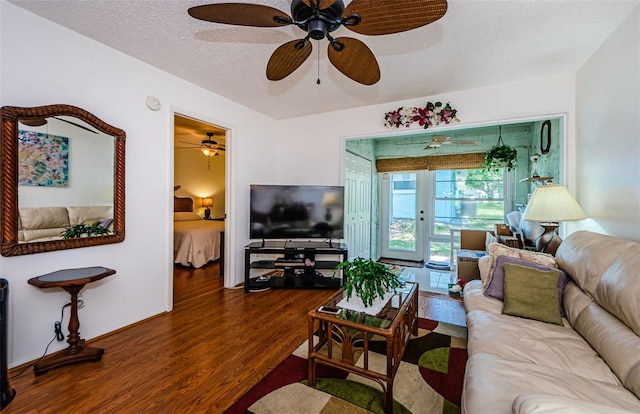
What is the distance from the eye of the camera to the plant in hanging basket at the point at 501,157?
4.36 metres

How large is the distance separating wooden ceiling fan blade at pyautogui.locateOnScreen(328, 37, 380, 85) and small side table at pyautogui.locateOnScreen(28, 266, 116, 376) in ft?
7.32

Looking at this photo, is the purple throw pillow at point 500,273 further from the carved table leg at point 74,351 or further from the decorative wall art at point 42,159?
Result: the decorative wall art at point 42,159

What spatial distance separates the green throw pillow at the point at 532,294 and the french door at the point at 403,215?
3587 millimetres

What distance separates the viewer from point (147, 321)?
8.86ft

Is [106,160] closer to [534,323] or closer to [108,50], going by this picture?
[108,50]

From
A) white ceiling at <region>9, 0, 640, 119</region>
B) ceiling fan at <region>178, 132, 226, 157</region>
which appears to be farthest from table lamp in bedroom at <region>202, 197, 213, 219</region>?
white ceiling at <region>9, 0, 640, 119</region>

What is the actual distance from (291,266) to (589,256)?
2800 millimetres

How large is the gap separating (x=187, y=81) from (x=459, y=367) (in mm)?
3610

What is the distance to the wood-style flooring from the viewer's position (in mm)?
1649

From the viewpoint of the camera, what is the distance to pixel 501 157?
4.38 meters

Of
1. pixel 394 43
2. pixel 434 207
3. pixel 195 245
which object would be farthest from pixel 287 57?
pixel 434 207

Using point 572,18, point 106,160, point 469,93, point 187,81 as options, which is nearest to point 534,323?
point 572,18

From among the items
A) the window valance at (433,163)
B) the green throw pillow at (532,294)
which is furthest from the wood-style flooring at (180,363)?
the window valance at (433,163)

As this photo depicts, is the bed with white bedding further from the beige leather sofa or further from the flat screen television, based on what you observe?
the beige leather sofa
